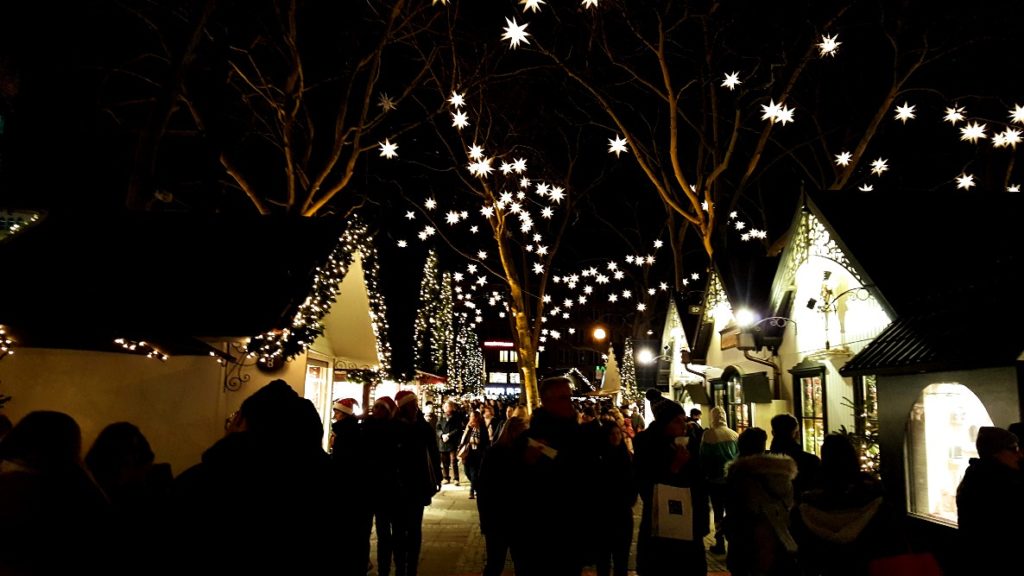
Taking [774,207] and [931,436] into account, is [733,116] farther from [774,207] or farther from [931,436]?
[931,436]

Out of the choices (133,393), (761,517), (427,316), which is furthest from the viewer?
(427,316)

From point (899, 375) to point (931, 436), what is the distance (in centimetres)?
82

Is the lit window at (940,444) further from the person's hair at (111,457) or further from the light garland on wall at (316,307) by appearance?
the person's hair at (111,457)

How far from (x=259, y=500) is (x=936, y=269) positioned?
999 cm

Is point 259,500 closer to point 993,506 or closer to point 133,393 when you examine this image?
point 993,506

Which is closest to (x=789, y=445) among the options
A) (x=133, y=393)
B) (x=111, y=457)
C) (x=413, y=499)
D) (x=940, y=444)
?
(x=940, y=444)

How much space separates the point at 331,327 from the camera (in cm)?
1452

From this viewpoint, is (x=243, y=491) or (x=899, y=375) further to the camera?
(x=899, y=375)

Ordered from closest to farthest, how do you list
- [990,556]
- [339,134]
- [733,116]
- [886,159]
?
[990,556] < [339,134] < [733,116] < [886,159]

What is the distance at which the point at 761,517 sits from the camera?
571cm

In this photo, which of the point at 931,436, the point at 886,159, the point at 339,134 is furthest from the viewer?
the point at 886,159

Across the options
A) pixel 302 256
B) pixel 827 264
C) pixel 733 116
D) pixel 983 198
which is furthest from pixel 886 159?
pixel 302 256

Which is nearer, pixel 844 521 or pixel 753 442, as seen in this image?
pixel 844 521

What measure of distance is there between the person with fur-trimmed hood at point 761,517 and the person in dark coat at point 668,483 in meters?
0.55
